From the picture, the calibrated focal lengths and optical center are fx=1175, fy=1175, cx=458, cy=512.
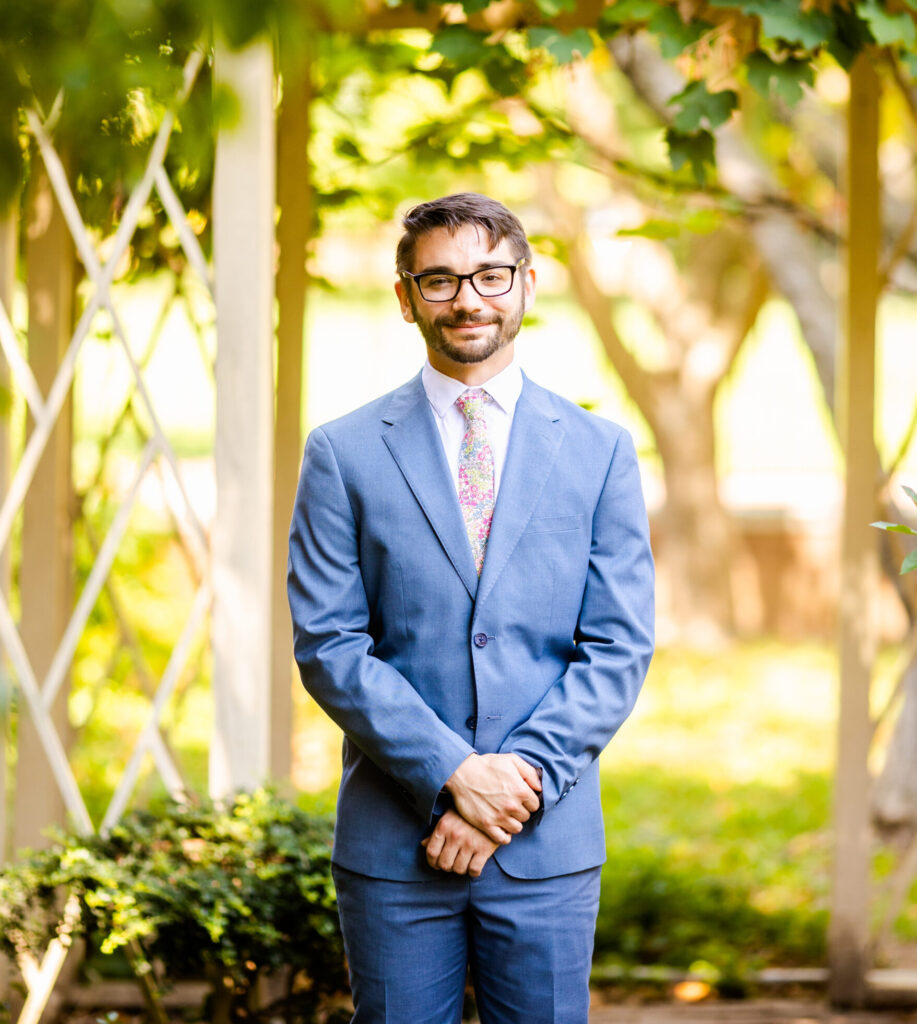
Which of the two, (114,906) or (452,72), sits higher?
(452,72)

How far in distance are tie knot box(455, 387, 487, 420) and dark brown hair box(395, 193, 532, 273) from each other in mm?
240

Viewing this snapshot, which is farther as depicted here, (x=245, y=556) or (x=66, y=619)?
(x=66, y=619)

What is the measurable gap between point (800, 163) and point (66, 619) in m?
7.34

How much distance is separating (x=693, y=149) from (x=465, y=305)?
55.4 inches

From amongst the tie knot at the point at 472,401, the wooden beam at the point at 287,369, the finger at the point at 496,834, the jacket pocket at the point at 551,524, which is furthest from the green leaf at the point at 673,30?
the finger at the point at 496,834

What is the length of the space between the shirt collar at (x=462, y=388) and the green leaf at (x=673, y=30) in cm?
124

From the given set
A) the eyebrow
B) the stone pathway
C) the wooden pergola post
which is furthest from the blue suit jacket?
the stone pathway

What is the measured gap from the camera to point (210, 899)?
100 inches

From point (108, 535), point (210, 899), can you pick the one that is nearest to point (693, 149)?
point (108, 535)

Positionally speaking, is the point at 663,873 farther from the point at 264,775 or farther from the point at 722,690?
the point at 722,690

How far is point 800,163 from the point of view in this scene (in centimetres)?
900

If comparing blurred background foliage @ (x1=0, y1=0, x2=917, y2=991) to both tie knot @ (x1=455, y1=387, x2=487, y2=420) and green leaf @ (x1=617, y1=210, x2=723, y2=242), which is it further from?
tie knot @ (x1=455, y1=387, x2=487, y2=420)

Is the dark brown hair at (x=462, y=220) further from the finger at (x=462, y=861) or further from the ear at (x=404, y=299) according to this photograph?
the finger at (x=462, y=861)

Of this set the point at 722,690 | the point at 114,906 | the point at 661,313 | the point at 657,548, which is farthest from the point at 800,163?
the point at 114,906
